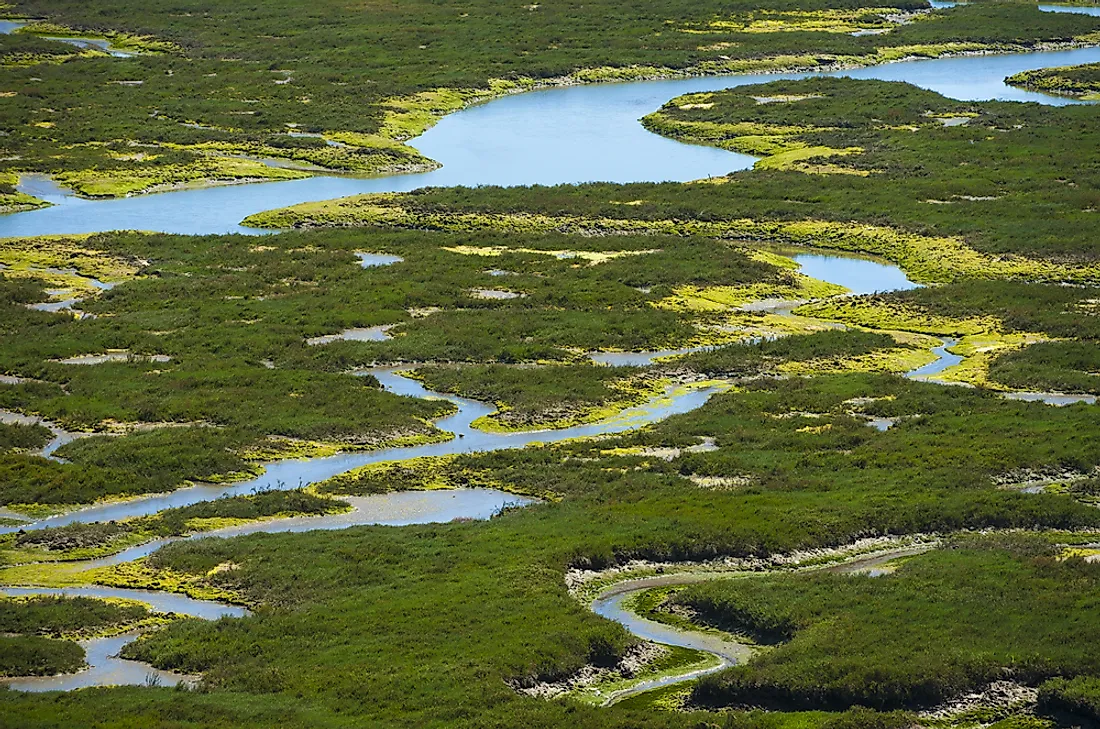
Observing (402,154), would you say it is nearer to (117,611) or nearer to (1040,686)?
(117,611)

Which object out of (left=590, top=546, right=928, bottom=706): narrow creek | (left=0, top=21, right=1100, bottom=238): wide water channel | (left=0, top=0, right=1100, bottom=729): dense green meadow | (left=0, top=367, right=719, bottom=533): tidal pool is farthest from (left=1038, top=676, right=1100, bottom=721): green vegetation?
(left=0, top=21, right=1100, bottom=238): wide water channel

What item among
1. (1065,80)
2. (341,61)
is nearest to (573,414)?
(1065,80)

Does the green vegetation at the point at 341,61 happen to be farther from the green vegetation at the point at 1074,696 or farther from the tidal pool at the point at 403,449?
the green vegetation at the point at 1074,696

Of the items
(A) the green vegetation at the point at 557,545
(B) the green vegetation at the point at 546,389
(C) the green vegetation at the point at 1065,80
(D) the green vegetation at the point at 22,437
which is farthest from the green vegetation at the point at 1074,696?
(C) the green vegetation at the point at 1065,80

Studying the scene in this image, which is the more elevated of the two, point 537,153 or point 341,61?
point 341,61

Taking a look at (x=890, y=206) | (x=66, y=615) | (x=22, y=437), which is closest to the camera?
(x=66, y=615)

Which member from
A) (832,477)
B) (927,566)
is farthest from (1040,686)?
(832,477)

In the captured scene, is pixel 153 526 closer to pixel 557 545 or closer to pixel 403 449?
pixel 403 449
